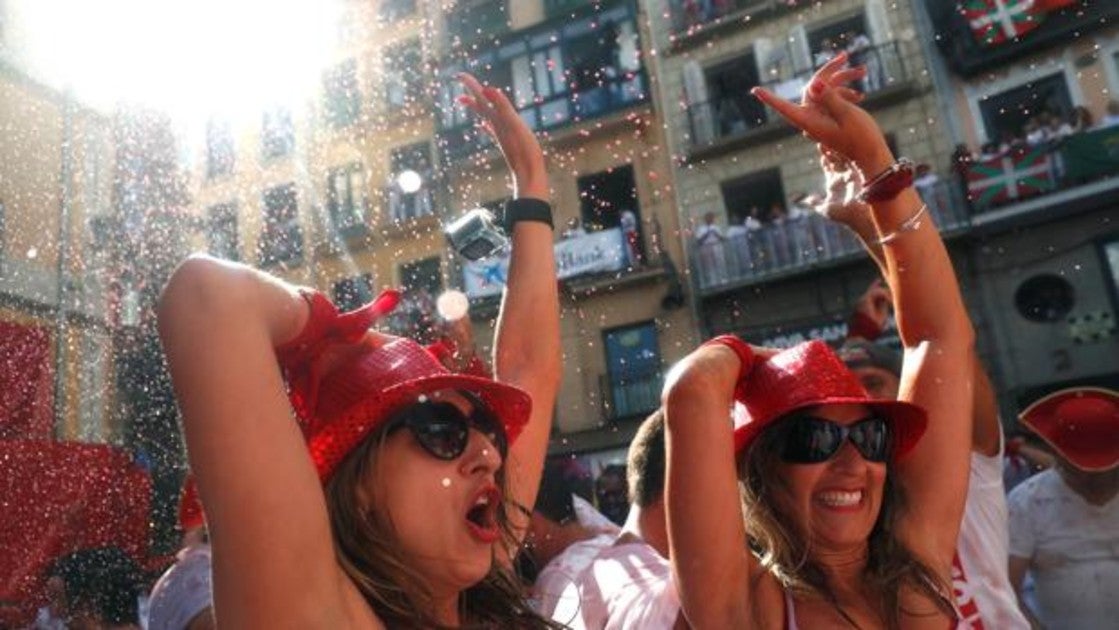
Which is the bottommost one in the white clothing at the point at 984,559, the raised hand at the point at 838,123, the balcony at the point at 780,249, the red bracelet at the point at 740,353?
the white clothing at the point at 984,559

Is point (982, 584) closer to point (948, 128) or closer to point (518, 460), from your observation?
point (518, 460)

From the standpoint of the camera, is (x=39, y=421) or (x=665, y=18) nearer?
(x=39, y=421)

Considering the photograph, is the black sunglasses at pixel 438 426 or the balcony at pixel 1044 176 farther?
the balcony at pixel 1044 176

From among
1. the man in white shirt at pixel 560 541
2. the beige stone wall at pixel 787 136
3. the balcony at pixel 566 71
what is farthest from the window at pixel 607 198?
the man in white shirt at pixel 560 541

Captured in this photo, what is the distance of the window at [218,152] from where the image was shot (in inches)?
922

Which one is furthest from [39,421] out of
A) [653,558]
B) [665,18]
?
[665,18]

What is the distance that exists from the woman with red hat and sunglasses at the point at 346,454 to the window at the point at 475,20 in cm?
2070

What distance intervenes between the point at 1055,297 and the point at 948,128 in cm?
343

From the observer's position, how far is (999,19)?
15945 millimetres

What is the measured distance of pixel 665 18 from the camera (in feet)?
62.6

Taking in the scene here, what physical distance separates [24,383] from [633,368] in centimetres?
1093

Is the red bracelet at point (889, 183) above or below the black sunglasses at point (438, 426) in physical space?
above

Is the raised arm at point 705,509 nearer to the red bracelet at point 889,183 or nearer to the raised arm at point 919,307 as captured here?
the raised arm at point 919,307

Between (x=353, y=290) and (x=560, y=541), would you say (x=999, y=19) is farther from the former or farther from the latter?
(x=560, y=541)
